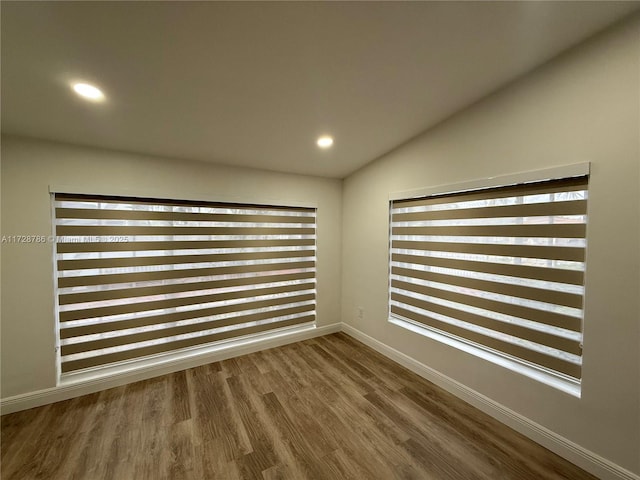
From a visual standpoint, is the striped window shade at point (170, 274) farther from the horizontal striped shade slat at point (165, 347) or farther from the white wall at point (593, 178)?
the white wall at point (593, 178)

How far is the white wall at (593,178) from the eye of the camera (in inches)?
53.9

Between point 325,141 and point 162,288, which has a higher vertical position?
point 325,141

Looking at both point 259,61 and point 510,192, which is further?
point 510,192

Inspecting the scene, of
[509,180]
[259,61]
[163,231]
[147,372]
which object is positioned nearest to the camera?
[259,61]

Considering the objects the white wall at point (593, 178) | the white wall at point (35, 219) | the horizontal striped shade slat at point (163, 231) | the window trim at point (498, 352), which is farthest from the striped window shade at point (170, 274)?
the white wall at point (593, 178)

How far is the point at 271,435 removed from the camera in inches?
69.2

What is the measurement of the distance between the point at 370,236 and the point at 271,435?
223 centimetres

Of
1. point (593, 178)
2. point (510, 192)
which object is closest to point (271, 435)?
point (510, 192)

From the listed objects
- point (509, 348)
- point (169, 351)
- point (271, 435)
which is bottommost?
point (271, 435)

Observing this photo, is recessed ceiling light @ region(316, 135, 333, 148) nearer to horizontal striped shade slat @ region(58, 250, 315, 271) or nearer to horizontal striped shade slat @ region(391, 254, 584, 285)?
horizontal striped shade slat @ region(58, 250, 315, 271)

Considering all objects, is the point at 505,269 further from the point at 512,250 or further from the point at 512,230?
the point at 512,230

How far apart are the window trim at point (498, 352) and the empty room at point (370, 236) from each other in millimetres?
14

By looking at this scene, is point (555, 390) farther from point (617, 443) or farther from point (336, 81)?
point (336, 81)

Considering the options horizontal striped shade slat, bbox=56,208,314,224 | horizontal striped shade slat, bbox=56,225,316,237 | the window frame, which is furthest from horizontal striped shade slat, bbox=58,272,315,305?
horizontal striped shade slat, bbox=56,208,314,224
